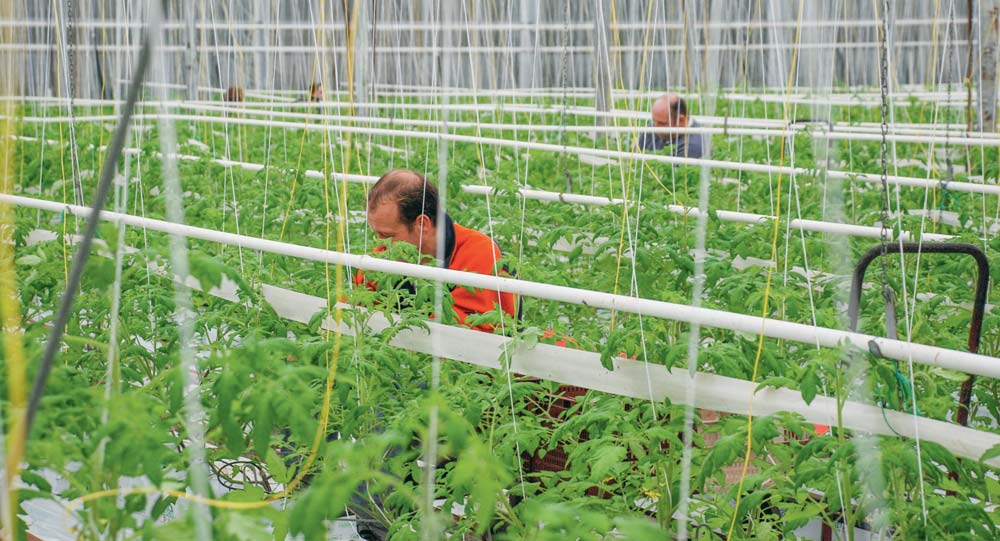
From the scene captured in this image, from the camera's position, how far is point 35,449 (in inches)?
52.6

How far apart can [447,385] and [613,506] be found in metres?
0.54

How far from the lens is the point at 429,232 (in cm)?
315

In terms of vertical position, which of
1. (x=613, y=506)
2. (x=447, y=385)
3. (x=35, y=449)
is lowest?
(x=613, y=506)

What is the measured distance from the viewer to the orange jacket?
→ 2.98 metres

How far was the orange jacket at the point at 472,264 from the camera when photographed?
117 inches

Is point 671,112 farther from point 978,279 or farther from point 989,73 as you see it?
point 978,279

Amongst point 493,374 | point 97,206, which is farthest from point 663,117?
point 97,206

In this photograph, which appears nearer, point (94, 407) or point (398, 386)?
point (94, 407)

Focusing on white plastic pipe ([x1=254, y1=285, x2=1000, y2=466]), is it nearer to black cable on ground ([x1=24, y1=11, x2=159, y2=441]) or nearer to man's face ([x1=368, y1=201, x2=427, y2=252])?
man's face ([x1=368, y1=201, x2=427, y2=252])

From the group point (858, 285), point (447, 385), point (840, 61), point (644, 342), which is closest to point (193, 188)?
point (447, 385)

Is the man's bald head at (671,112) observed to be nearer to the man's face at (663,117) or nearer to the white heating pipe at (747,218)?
the man's face at (663,117)

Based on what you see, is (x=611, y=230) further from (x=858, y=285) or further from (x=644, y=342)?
(x=858, y=285)

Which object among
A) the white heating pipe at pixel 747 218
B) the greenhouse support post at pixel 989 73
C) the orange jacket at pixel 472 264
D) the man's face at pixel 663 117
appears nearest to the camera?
the white heating pipe at pixel 747 218

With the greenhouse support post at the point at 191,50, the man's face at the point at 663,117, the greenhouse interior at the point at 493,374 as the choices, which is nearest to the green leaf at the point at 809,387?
the greenhouse interior at the point at 493,374
